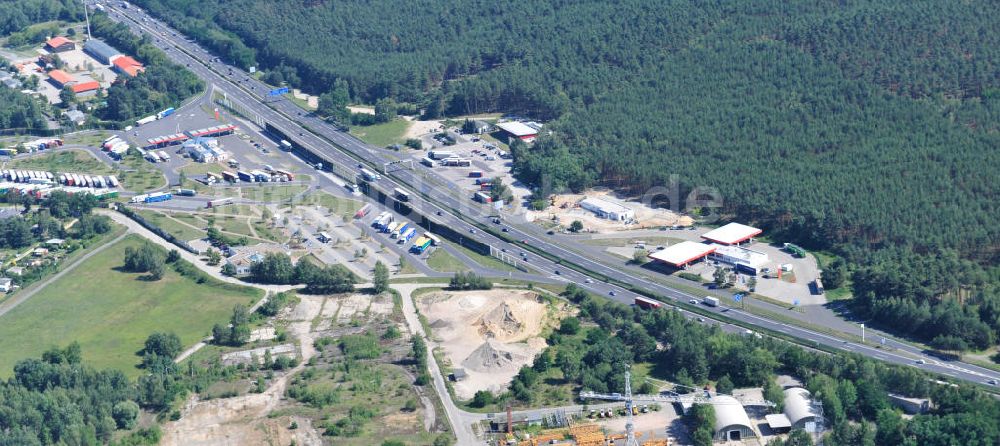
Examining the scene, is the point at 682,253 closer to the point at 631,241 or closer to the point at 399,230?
the point at 631,241

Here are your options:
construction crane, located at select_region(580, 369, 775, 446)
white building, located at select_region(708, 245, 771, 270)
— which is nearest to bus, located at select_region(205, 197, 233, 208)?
white building, located at select_region(708, 245, 771, 270)

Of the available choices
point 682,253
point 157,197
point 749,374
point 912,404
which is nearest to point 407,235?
point 682,253

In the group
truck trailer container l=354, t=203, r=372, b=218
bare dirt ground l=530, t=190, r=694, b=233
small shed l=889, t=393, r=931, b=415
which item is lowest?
truck trailer container l=354, t=203, r=372, b=218

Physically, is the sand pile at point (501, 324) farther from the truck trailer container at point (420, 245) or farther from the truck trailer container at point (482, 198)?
the truck trailer container at point (482, 198)

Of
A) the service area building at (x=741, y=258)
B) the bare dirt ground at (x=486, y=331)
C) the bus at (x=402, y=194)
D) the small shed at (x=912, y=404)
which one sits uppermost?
the small shed at (x=912, y=404)

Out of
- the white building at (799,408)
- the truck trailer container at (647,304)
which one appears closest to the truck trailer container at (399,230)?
the truck trailer container at (647,304)

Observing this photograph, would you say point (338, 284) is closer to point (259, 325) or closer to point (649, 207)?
point (259, 325)

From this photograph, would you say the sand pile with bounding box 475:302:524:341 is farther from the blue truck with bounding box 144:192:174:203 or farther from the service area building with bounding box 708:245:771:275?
the blue truck with bounding box 144:192:174:203
